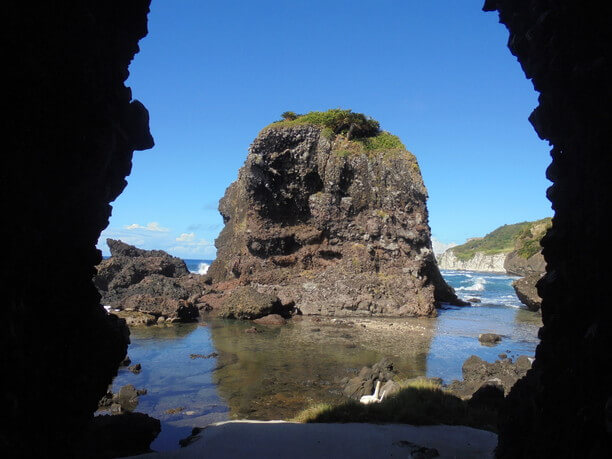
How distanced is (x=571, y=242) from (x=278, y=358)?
53.4 ft

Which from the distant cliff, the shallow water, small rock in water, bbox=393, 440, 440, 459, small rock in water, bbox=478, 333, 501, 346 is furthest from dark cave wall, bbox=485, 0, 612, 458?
the distant cliff

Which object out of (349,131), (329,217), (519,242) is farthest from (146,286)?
(519,242)

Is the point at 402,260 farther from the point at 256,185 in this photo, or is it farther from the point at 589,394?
the point at 589,394

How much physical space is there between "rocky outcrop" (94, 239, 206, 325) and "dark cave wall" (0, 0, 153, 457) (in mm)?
24382

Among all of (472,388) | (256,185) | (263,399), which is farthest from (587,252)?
(256,185)

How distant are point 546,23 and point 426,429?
8909mm

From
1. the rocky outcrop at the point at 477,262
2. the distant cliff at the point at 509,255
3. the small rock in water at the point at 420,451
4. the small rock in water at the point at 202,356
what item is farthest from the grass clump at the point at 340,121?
the rocky outcrop at the point at 477,262

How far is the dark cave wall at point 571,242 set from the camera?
5008 mm

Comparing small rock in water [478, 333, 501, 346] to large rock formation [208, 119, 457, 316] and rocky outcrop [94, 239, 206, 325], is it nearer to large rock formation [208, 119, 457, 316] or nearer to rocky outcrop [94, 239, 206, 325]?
large rock formation [208, 119, 457, 316]

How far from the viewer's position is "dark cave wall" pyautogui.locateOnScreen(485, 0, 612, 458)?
5.01 m

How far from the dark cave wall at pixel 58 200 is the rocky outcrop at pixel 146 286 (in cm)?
2438

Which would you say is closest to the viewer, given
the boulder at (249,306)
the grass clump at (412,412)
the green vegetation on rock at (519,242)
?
the grass clump at (412,412)

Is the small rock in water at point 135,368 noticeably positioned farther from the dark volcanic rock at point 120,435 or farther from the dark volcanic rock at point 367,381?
the dark volcanic rock at point 367,381

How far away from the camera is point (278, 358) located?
67.2ft
